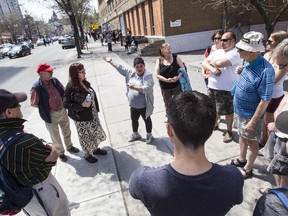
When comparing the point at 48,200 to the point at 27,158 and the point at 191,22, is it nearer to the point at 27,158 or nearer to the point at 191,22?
the point at 27,158

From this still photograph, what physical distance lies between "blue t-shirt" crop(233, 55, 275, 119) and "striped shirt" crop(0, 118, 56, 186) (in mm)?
2252

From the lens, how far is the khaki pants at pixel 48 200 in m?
2.16

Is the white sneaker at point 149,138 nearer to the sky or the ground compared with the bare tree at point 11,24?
nearer to the ground

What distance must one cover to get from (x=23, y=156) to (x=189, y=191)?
139 centimetres

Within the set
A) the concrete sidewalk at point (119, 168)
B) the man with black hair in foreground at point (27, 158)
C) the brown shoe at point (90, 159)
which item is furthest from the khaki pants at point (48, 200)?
the brown shoe at point (90, 159)

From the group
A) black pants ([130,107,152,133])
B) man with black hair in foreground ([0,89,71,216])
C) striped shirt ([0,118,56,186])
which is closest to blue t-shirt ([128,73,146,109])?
black pants ([130,107,152,133])

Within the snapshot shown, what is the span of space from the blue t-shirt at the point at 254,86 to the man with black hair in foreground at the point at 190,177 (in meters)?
1.64

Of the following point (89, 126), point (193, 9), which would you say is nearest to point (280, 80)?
point (89, 126)

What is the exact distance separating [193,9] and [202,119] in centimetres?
1700

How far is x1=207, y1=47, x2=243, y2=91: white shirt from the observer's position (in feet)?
11.8

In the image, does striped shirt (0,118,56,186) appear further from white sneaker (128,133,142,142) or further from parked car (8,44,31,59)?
parked car (8,44,31,59)

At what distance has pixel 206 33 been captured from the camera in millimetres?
17094

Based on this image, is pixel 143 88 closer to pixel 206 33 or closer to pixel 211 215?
pixel 211 215

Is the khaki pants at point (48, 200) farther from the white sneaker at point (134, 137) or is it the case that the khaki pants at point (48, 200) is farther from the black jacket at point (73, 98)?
the white sneaker at point (134, 137)
